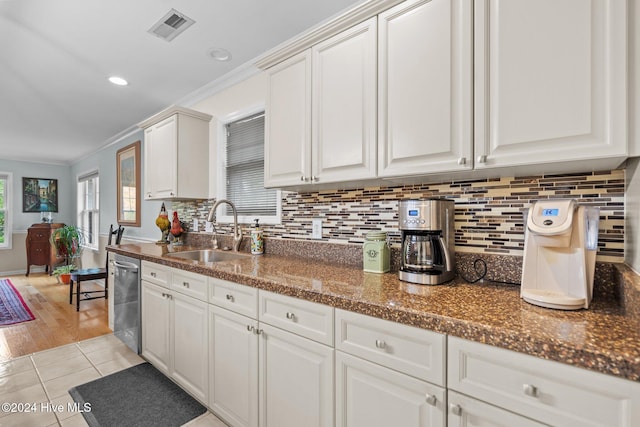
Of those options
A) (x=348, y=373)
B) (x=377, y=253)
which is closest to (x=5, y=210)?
(x=377, y=253)

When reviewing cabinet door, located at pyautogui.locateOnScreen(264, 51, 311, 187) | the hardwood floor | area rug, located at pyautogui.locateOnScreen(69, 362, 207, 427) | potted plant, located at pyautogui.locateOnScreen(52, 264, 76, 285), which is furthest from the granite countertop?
potted plant, located at pyautogui.locateOnScreen(52, 264, 76, 285)

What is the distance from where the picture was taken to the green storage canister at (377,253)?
1549mm

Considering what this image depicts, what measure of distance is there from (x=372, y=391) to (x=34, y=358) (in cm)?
304

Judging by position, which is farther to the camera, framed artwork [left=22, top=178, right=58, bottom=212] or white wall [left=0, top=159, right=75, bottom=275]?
framed artwork [left=22, top=178, right=58, bottom=212]

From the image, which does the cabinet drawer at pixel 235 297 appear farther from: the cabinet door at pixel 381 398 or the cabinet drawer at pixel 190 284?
the cabinet door at pixel 381 398

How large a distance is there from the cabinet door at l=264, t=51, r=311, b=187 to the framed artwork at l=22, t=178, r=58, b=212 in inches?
292

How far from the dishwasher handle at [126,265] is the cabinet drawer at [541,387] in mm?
2410

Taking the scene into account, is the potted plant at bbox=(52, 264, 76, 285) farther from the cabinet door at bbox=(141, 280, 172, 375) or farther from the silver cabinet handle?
the silver cabinet handle

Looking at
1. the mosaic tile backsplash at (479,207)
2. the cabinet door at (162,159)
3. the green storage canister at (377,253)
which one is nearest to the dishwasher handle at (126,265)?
the cabinet door at (162,159)

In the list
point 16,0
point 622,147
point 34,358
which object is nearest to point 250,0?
point 16,0

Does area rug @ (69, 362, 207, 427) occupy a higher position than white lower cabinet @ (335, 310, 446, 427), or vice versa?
white lower cabinet @ (335, 310, 446, 427)

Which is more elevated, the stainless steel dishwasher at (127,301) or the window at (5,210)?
the window at (5,210)

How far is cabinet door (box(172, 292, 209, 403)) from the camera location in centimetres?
176

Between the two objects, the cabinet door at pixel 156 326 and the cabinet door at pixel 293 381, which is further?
the cabinet door at pixel 156 326
